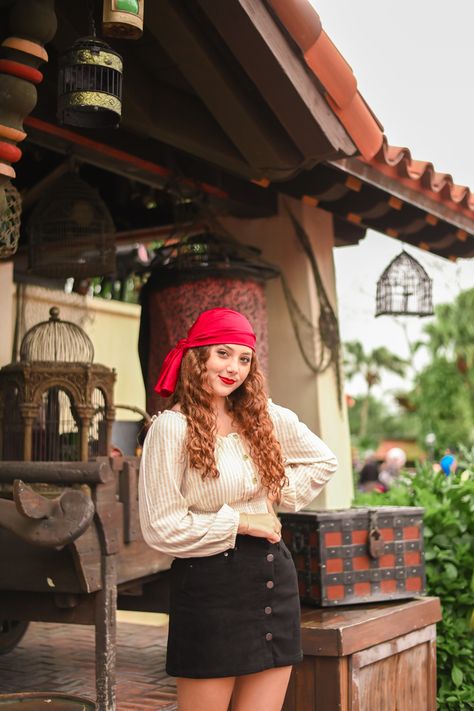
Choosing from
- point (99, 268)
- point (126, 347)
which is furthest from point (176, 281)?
point (126, 347)

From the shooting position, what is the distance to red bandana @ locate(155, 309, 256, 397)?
2.68 meters

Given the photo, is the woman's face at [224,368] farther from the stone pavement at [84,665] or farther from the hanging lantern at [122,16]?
the stone pavement at [84,665]

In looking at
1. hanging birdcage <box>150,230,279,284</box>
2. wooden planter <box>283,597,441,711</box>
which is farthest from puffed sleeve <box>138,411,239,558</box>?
hanging birdcage <box>150,230,279,284</box>

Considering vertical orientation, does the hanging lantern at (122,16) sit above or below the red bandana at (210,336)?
above

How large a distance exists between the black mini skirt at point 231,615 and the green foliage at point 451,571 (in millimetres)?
2315

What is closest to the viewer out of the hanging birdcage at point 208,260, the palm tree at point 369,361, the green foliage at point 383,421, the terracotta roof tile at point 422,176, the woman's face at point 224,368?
the woman's face at point 224,368

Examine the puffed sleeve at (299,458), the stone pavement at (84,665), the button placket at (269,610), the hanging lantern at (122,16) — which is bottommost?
the stone pavement at (84,665)

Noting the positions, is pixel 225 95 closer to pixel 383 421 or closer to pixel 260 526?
pixel 260 526

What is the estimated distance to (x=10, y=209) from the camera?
3186 mm

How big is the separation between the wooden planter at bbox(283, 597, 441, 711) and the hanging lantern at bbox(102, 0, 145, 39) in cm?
245

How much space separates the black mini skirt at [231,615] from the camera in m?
2.49

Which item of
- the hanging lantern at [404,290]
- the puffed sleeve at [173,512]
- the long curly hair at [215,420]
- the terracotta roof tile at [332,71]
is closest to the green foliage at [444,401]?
the hanging lantern at [404,290]

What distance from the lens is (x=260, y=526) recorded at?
2.57 metres

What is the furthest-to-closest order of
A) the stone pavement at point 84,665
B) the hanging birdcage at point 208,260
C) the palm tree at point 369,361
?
1. the palm tree at point 369,361
2. the hanging birdcage at point 208,260
3. the stone pavement at point 84,665
